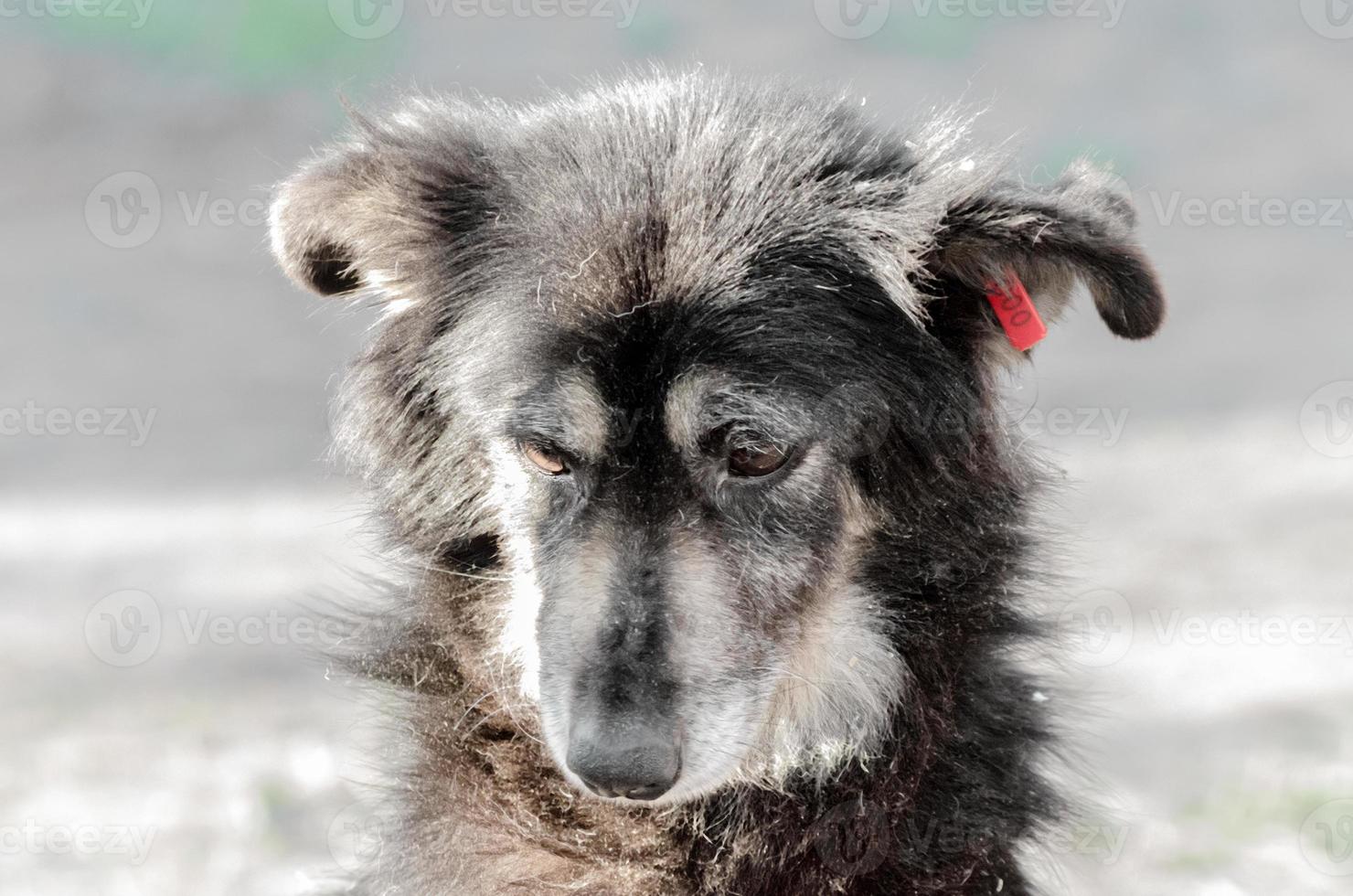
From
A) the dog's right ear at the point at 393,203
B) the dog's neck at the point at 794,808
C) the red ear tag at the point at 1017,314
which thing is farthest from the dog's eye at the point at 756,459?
the dog's right ear at the point at 393,203

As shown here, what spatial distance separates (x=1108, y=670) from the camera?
8.21 metres

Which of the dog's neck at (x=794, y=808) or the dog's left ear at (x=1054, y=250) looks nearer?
the dog's left ear at (x=1054, y=250)

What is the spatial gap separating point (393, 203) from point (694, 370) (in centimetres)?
114

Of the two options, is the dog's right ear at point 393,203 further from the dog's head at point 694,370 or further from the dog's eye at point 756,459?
the dog's eye at point 756,459

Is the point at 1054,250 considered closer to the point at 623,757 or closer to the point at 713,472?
the point at 713,472

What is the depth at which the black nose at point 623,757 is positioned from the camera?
3330mm

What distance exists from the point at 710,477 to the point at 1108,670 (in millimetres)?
5272

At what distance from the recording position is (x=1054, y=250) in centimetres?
362

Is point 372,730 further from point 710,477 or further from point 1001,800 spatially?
point 1001,800

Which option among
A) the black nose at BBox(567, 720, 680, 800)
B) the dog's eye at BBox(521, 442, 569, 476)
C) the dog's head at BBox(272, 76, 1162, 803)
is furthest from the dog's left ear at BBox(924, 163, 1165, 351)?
the black nose at BBox(567, 720, 680, 800)

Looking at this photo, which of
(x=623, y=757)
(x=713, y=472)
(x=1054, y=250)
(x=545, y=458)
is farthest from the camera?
(x=545, y=458)

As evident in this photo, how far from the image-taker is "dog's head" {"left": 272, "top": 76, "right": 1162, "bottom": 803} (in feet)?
11.8

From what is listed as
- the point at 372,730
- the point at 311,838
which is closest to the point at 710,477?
the point at 372,730

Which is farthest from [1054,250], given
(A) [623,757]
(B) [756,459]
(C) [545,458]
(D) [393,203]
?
(D) [393,203]
